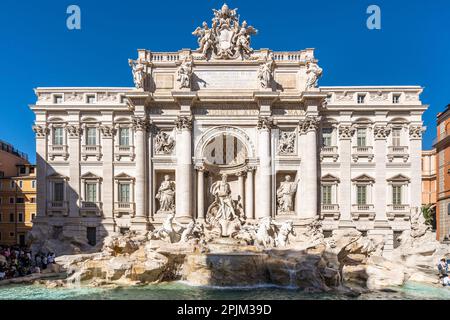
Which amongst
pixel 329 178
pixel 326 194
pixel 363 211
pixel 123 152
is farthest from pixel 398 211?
pixel 123 152

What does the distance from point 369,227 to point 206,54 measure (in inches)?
679

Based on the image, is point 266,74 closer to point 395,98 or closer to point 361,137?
point 361,137

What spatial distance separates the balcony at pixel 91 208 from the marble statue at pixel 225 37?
44.1 ft

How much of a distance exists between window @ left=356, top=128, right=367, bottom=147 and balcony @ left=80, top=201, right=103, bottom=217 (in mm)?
19566

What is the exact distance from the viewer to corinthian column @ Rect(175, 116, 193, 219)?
21984mm

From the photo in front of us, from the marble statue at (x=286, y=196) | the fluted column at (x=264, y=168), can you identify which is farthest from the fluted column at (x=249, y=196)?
the marble statue at (x=286, y=196)

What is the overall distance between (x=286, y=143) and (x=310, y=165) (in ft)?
7.65

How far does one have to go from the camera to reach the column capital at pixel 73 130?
77.4ft

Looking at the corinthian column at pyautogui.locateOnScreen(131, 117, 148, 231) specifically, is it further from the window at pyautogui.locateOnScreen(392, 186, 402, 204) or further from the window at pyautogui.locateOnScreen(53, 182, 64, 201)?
the window at pyautogui.locateOnScreen(392, 186, 402, 204)

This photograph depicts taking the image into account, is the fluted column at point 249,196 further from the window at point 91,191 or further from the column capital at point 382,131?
the window at point 91,191

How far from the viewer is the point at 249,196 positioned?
74.2 ft

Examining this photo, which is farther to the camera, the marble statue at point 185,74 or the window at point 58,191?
the window at point 58,191

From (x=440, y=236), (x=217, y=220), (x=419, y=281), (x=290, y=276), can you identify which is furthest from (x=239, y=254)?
(x=440, y=236)
